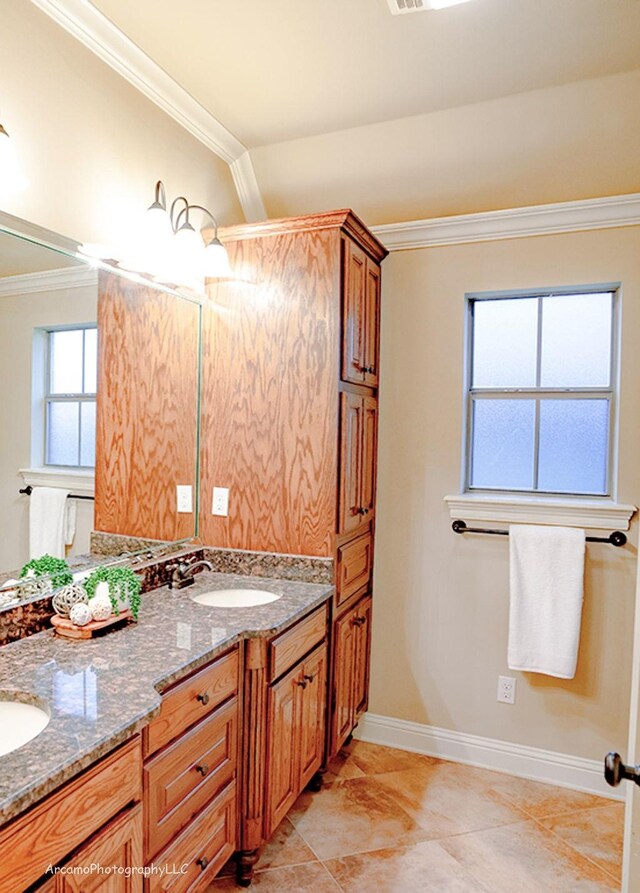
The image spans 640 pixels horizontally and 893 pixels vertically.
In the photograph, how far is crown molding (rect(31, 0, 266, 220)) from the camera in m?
1.68

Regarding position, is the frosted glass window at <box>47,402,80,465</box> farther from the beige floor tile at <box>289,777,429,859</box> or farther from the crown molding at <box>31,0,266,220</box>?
the beige floor tile at <box>289,777,429,859</box>

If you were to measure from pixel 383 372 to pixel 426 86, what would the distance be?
1186 mm

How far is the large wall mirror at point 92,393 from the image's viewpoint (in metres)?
1.62

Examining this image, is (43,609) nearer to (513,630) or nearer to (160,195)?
(160,195)

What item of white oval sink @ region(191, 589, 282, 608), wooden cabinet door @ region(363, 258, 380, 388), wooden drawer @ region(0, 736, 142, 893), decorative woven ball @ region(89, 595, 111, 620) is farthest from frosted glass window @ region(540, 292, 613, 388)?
wooden drawer @ region(0, 736, 142, 893)

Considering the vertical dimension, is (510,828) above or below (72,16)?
below

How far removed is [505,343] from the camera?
2.65 meters

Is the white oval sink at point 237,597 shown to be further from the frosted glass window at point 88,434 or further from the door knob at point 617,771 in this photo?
the door knob at point 617,771

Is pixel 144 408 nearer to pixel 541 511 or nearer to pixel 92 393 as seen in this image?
pixel 92 393

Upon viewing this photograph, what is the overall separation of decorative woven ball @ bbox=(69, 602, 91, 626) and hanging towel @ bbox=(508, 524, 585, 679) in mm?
1746

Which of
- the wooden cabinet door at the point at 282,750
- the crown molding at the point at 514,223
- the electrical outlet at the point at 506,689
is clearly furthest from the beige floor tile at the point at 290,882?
the crown molding at the point at 514,223

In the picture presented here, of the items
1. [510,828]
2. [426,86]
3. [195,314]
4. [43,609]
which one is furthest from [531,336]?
[43,609]

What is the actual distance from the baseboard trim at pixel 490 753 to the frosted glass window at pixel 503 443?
3.94 ft

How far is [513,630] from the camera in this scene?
246 cm
